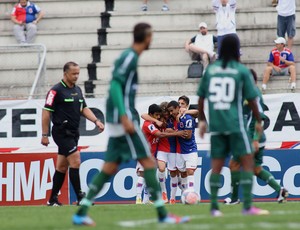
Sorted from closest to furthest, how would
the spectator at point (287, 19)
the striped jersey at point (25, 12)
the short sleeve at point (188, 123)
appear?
1. the short sleeve at point (188, 123)
2. the spectator at point (287, 19)
3. the striped jersey at point (25, 12)

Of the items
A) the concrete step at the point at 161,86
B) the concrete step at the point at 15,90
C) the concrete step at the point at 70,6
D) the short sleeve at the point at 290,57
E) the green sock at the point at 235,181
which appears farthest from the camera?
the concrete step at the point at 70,6

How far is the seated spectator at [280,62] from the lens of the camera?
23.2 metres

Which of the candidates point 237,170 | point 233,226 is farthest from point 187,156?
point 233,226

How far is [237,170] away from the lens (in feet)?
51.6

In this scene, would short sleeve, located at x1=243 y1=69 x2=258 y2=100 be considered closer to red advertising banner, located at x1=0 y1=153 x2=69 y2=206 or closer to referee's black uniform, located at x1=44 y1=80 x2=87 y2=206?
referee's black uniform, located at x1=44 y1=80 x2=87 y2=206

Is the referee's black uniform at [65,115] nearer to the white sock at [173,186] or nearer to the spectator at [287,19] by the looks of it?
the white sock at [173,186]

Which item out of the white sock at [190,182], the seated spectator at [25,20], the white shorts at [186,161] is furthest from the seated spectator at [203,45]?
the white sock at [190,182]

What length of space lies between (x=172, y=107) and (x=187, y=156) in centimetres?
98

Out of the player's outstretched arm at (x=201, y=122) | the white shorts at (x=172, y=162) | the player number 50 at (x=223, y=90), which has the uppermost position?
the player number 50 at (x=223, y=90)

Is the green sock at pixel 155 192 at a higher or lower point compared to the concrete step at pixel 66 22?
lower

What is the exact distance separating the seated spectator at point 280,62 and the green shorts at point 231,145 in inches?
431

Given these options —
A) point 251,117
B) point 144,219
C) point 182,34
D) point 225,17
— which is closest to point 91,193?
point 144,219

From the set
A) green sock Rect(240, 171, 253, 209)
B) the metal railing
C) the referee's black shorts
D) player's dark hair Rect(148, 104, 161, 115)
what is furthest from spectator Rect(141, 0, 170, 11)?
green sock Rect(240, 171, 253, 209)

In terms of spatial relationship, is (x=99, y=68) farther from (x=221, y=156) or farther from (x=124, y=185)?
(x=221, y=156)
